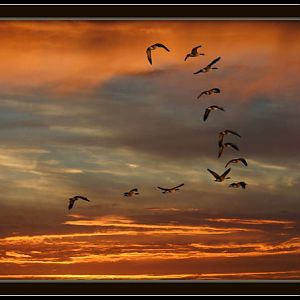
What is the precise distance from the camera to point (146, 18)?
2783 cm

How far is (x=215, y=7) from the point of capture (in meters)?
27.5

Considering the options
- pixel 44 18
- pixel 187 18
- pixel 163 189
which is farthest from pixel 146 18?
pixel 163 189

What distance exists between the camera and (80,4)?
27.4 m
